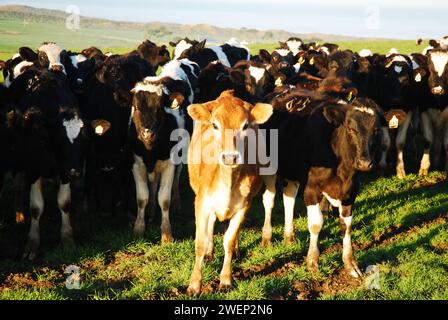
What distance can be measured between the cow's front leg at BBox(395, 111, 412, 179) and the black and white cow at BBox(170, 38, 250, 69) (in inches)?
214

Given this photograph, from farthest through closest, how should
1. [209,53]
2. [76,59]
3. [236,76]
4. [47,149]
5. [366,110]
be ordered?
[209,53] → [76,59] → [236,76] → [47,149] → [366,110]

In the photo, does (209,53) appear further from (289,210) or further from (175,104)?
(289,210)

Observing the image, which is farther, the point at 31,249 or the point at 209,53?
the point at 209,53

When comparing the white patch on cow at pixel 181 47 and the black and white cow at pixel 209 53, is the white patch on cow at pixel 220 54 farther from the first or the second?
the white patch on cow at pixel 181 47

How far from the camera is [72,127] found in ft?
24.7

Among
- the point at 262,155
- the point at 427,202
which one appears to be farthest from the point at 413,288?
Answer: the point at 427,202

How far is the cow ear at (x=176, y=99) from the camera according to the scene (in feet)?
25.4

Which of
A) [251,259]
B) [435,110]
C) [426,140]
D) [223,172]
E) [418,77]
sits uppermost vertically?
[418,77]

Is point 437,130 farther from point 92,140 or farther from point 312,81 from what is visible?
point 92,140

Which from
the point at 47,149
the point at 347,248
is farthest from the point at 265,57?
the point at 347,248

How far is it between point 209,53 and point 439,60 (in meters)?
6.45

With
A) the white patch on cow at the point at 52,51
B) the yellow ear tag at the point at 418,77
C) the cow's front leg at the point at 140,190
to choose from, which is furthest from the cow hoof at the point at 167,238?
the yellow ear tag at the point at 418,77

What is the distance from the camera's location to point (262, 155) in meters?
6.46
